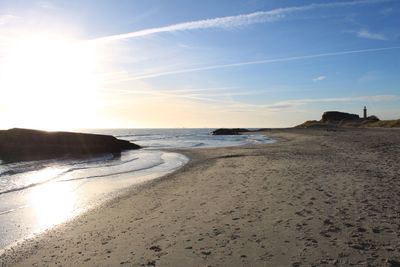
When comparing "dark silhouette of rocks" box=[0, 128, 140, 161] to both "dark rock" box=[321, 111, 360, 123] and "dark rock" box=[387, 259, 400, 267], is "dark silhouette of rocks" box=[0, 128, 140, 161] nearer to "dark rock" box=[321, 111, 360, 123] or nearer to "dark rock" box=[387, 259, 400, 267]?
"dark rock" box=[387, 259, 400, 267]

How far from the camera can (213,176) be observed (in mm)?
18875

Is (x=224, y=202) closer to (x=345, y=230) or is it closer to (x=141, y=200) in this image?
(x=141, y=200)

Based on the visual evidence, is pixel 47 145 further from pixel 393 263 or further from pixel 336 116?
pixel 336 116

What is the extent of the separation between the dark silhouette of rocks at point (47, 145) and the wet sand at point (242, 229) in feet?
85.3

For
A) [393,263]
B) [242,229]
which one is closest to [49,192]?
[242,229]

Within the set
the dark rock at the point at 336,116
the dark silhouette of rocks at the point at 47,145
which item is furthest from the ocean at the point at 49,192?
the dark rock at the point at 336,116

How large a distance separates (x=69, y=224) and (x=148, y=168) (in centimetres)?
1529

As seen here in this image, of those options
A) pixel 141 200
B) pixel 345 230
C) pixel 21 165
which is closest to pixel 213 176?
pixel 141 200

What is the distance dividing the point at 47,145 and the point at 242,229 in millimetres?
35132

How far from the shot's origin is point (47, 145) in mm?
39656

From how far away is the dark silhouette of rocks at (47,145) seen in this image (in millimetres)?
37250

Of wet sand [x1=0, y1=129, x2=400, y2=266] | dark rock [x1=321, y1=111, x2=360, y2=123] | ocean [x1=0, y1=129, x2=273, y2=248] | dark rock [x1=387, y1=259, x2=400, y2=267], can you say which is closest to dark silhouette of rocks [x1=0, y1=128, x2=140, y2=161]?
ocean [x1=0, y1=129, x2=273, y2=248]

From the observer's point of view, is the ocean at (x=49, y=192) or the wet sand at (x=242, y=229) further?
the ocean at (x=49, y=192)

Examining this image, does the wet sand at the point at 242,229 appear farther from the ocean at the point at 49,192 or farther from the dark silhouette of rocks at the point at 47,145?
the dark silhouette of rocks at the point at 47,145
